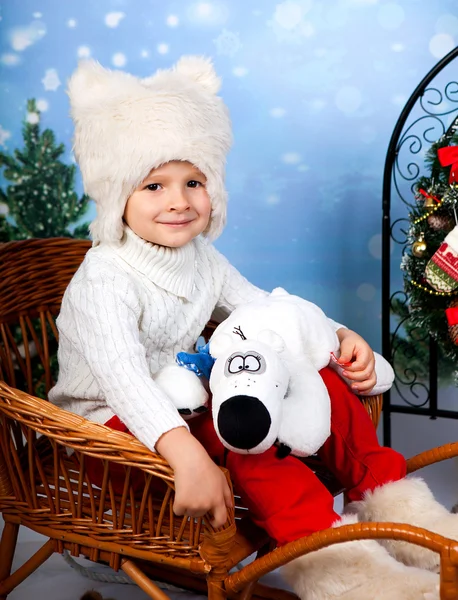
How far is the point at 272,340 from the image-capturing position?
1134 millimetres

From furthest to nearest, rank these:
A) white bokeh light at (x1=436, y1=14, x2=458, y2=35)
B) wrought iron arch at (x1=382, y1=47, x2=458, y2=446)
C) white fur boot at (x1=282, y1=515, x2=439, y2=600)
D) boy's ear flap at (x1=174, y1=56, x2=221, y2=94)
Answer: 1. white bokeh light at (x1=436, y1=14, x2=458, y2=35)
2. wrought iron arch at (x1=382, y1=47, x2=458, y2=446)
3. boy's ear flap at (x1=174, y1=56, x2=221, y2=94)
4. white fur boot at (x1=282, y1=515, x2=439, y2=600)

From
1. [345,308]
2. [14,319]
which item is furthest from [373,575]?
[345,308]

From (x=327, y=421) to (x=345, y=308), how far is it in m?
1.56

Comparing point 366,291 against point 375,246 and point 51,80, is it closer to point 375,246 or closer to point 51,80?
point 375,246

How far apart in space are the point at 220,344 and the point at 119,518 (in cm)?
30

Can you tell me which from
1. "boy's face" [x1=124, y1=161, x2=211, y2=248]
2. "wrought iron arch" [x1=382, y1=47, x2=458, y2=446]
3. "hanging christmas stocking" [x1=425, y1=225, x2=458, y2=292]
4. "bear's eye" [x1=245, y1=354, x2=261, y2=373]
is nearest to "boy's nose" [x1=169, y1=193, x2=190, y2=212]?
"boy's face" [x1=124, y1=161, x2=211, y2=248]

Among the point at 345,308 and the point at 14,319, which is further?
the point at 345,308

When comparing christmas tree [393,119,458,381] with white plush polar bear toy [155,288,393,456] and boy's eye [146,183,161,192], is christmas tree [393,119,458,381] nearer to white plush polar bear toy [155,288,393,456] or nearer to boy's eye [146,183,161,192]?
white plush polar bear toy [155,288,393,456]

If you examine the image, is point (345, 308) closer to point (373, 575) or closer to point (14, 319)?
point (14, 319)

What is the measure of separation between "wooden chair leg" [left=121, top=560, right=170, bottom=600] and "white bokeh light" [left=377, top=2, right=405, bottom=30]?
1944 millimetres

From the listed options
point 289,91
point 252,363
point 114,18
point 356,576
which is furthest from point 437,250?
point 114,18

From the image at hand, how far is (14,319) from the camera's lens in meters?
1.45

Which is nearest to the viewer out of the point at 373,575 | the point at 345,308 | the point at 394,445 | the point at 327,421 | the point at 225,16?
the point at 373,575

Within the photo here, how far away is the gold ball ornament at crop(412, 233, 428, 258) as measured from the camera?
172 cm
